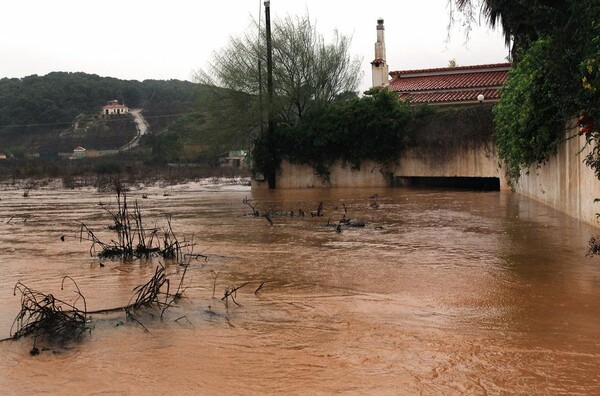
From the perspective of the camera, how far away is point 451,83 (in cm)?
3033

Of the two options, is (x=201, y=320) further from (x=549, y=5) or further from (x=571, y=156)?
(x=571, y=156)

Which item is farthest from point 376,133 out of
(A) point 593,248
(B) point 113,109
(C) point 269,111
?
(B) point 113,109

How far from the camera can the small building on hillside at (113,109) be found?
7109 cm

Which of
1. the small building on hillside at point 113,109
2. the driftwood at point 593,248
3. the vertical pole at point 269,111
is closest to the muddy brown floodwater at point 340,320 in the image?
the driftwood at point 593,248

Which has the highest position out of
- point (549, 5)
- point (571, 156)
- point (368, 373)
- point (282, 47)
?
point (282, 47)

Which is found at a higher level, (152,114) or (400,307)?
(152,114)

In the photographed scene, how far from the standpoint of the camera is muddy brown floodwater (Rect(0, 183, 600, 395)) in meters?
4.12

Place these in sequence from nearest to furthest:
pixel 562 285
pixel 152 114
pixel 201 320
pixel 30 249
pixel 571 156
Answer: pixel 201 320
pixel 562 285
pixel 30 249
pixel 571 156
pixel 152 114

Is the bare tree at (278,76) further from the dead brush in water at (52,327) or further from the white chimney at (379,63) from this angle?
the dead brush in water at (52,327)

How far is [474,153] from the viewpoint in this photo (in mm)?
25047

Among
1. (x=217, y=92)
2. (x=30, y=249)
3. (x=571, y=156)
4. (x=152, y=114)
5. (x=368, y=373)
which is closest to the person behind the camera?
(x=368, y=373)

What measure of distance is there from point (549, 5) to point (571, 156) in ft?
12.2

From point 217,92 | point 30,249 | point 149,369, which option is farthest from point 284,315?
point 217,92

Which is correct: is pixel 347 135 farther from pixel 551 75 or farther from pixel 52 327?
pixel 52 327
